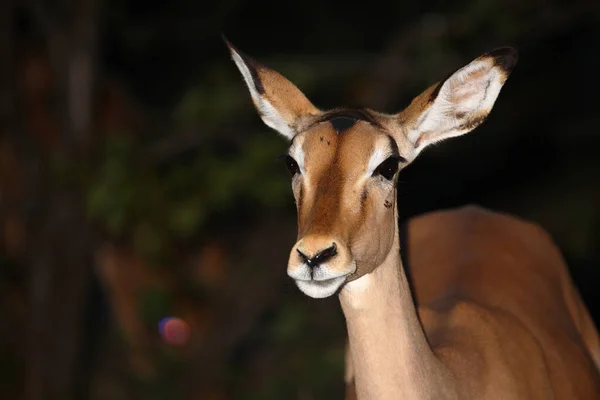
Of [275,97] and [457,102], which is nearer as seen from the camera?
[457,102]

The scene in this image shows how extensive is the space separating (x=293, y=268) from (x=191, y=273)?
24.7 feet

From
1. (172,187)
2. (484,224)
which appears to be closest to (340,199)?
(484,224)

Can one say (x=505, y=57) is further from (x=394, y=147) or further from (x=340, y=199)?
(x=340, y=199)

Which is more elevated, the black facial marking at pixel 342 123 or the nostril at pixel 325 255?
the black facial marking at pixel 342 123

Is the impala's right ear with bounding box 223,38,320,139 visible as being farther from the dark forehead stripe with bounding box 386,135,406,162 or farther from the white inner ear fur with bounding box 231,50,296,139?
the dark forehead stripe with bounding box 386,135,406,162

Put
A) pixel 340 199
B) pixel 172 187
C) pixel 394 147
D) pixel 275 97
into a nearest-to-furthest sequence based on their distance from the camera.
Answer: pixel 340 199 → pixel 394 147 → pixel 275 97 → pixel 172 187

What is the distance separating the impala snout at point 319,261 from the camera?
13.2ft

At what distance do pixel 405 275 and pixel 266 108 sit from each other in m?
0.93

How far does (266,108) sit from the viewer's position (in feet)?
16.5

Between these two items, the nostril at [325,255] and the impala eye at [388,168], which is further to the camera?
the impala eye at [388,168]

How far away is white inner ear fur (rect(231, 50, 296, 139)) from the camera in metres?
4.97

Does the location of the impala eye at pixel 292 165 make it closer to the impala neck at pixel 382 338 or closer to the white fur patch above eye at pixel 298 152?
the white fur patch above eye at pixel 298 152

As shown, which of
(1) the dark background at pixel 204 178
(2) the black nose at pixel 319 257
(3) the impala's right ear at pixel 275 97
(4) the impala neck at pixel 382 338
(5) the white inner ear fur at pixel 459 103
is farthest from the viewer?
(1) the dark background at pixel 204 178

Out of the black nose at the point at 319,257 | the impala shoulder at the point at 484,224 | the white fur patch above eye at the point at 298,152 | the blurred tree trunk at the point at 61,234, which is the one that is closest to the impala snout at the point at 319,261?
the black nose at the point at 319,257
